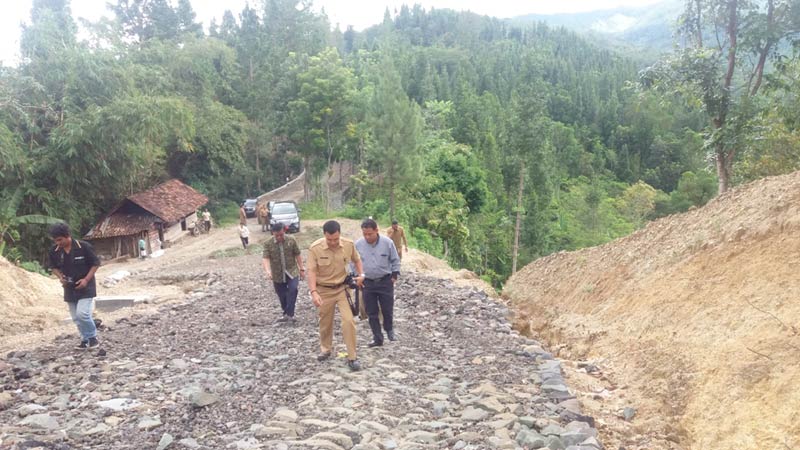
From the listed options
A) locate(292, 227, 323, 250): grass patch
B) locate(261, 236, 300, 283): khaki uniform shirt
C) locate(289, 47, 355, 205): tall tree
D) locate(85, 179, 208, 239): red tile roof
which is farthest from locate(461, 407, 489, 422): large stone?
locate(289, 47, 355, 205): tall tree

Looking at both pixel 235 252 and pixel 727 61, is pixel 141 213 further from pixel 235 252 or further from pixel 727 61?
pixel 727 61

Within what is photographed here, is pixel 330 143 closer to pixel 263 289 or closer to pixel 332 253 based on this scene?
pixel 263 289

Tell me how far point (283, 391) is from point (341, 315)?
1.10 metres

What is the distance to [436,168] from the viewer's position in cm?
3938

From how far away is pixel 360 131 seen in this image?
3731 cm

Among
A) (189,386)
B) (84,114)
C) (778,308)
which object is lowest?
(189,386)

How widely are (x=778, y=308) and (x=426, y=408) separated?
3.98 m

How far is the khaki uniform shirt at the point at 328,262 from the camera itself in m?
6.72

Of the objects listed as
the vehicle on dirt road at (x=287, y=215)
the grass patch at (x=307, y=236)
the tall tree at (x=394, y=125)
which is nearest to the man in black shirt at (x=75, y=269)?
the grass patch at (x=307, y=236)

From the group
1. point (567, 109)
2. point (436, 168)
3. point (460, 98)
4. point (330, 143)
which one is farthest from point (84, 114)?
point (567, 109)

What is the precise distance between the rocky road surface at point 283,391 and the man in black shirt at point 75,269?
2.43ft

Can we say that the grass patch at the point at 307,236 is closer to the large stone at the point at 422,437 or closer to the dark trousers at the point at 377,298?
the dark trousers at the point at 377,298

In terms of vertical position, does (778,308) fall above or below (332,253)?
below

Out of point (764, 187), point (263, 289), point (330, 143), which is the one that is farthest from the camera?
point (330, 143)
